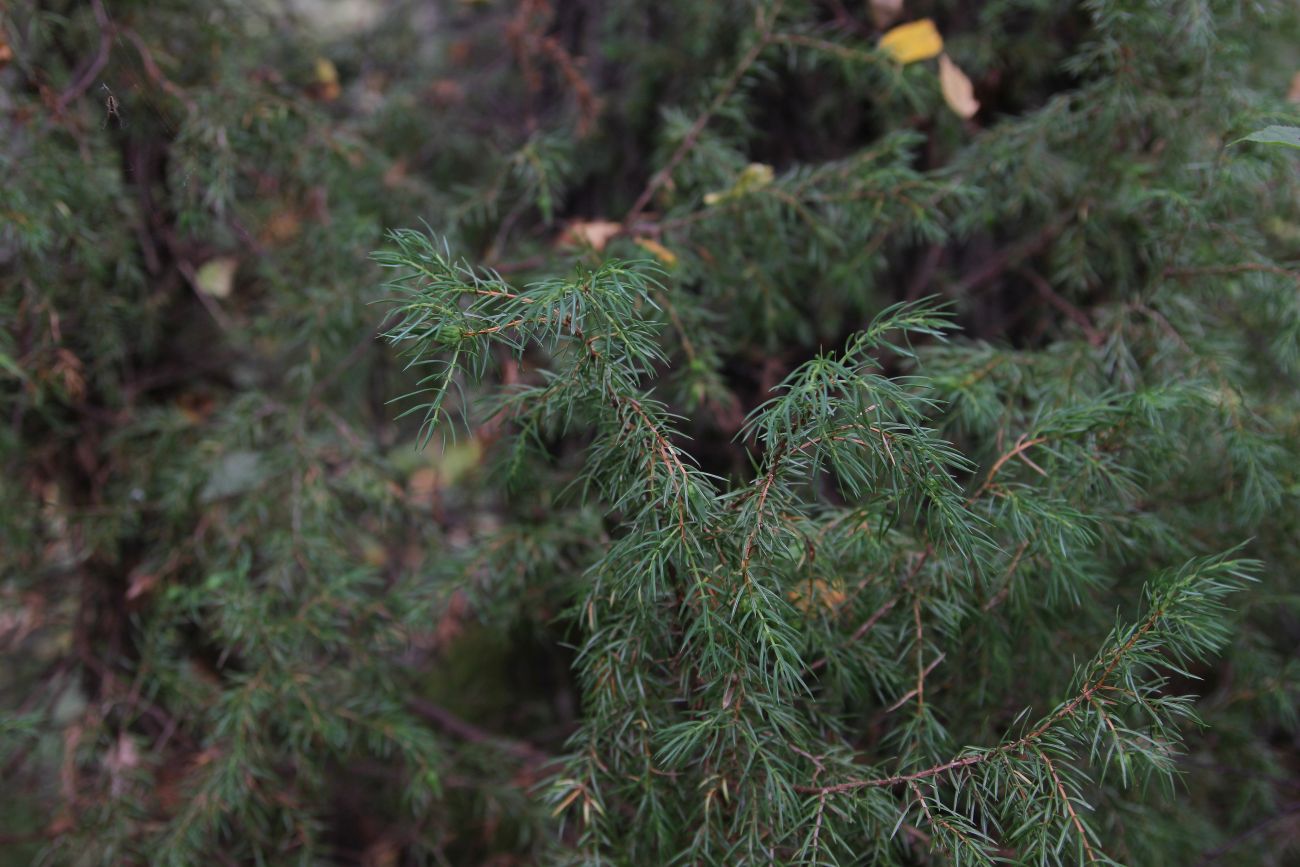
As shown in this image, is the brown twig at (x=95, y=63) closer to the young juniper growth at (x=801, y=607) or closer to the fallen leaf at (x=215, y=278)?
the fallen leaf at (x=215, y=278)

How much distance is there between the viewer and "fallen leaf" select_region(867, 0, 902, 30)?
1282 millimetres

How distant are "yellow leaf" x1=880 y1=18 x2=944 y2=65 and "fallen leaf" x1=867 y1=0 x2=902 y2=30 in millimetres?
133

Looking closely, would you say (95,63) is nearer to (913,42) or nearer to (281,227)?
(281,227)

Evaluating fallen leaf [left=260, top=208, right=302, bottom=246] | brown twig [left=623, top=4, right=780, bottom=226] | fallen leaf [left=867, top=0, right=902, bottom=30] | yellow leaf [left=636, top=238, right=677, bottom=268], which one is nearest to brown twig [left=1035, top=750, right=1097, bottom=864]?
yellow leaf [left=636, top=238, right=677, bottom=268]

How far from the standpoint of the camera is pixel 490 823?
49.5 inches

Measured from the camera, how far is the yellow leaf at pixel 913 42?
3.80 ft

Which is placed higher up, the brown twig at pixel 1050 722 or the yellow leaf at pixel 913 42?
the yellow leaf at pixel 913 42

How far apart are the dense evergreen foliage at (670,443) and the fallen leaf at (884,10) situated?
0.24 feet

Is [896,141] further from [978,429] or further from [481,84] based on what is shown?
[481,84]

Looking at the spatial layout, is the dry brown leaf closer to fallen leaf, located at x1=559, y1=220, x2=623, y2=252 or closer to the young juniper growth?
fallen leaf, located at x1=559, y1=220, x2=623, y2=252

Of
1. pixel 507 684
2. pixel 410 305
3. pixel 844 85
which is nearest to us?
pixel 410 305

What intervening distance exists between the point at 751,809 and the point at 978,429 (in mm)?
514

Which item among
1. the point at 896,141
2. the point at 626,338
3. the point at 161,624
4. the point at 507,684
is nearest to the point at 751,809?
the point at 626,338

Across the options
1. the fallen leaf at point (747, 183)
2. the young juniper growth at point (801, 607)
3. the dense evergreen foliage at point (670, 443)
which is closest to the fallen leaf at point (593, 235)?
the dense evergreen foliage at point (670, 443)
